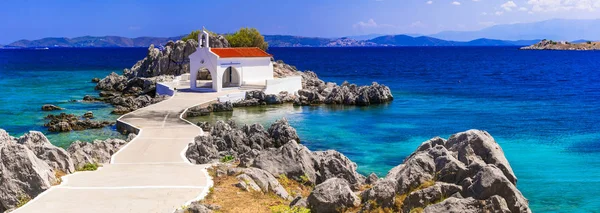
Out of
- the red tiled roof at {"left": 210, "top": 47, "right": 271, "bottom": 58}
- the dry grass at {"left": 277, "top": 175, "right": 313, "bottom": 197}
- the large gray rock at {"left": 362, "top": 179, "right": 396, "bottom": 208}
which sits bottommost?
the dry grass at {"left": 277, "top": 175, "right": 313, "bottom": 197}

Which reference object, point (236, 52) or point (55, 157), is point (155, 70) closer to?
point (236, 52)

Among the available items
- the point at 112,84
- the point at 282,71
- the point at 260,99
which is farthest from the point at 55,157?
the point at 282,71

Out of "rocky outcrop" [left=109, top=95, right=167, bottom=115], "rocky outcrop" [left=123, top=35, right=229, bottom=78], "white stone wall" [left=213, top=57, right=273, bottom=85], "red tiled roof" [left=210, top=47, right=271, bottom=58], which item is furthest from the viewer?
"rocky outcrop" [left=123, top=35, right=229, bottom=78]

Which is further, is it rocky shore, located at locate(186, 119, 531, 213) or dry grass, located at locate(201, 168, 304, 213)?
dry grass, located at locate(201, 168, 304, 213)

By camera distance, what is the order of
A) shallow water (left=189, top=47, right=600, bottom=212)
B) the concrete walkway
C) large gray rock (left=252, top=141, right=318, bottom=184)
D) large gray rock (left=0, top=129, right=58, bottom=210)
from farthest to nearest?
shallow water (left=189, top=47, right=600, bottom=212), large gray rock (left=252, top=141, right=318, bottom=184), large gray rock (left=0, top=129, right=58, bottom=210), the concrete walkway

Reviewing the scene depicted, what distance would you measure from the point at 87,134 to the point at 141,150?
11497 mm

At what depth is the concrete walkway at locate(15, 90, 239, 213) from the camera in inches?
631

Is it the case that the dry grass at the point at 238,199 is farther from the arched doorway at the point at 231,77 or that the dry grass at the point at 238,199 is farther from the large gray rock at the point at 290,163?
the arched doorway at the point at 231,77

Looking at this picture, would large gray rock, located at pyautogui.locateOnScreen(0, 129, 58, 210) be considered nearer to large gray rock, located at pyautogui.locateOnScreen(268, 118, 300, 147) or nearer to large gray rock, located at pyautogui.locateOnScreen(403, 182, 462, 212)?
large gray rock, located at pyautogui.locateOnScreen(403, 182, 462, 212)

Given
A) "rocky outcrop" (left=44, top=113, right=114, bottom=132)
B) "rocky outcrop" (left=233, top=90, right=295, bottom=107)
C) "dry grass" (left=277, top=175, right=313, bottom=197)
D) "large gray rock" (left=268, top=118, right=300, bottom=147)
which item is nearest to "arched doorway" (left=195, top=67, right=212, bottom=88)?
"rocky outcrop" (left=233, top=90, right=295, bottom=107)

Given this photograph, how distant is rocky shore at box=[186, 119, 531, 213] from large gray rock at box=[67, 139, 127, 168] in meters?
3.57

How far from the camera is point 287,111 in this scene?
46.9 m

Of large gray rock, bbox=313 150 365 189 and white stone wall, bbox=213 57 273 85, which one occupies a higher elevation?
white stone wall, bbox=213 57 273 85

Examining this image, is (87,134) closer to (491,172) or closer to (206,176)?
(206,176)
